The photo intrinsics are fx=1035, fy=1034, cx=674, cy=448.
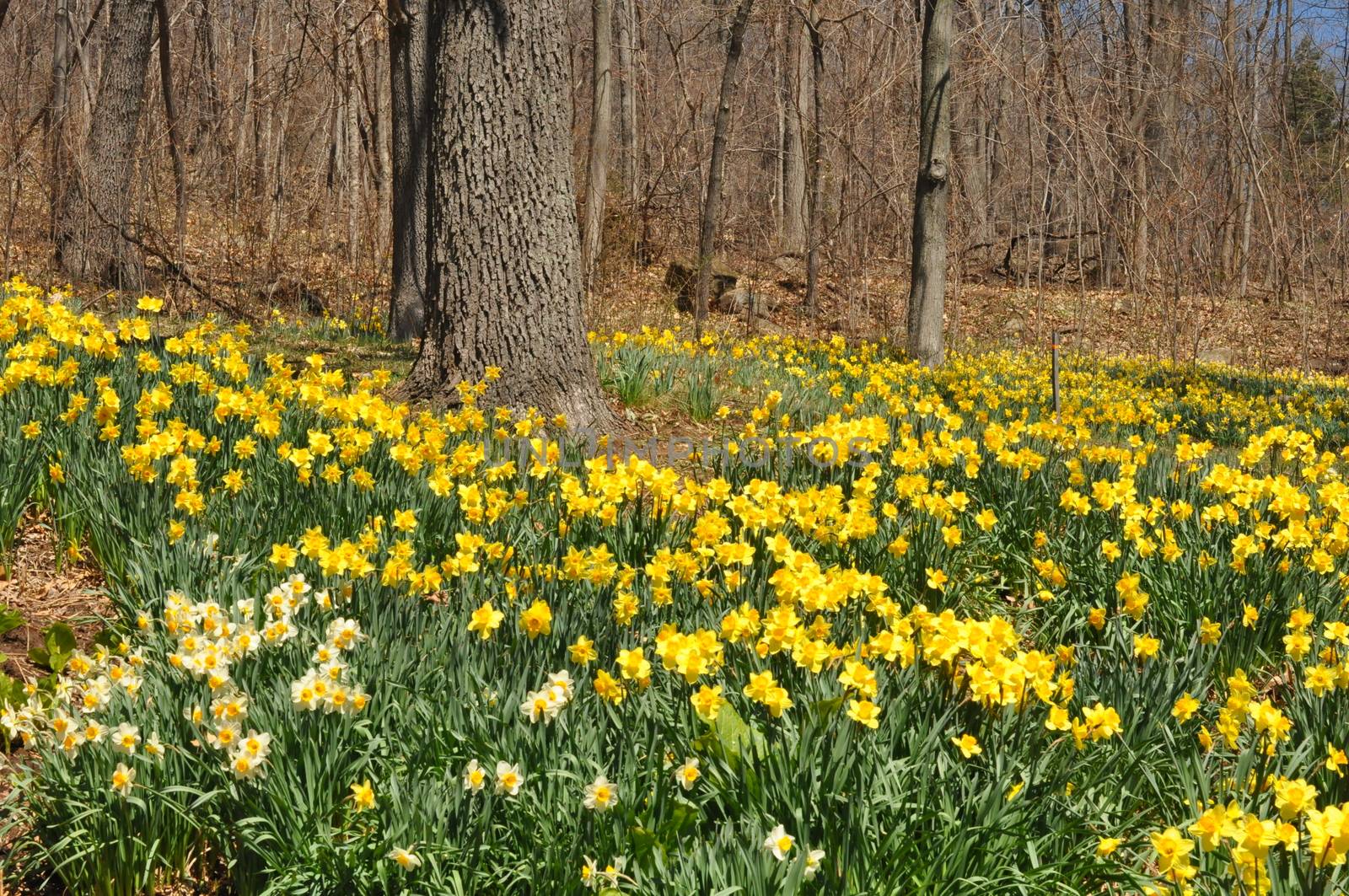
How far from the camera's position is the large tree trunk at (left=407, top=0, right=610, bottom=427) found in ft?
16.5

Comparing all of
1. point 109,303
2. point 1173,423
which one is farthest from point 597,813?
point 109,303

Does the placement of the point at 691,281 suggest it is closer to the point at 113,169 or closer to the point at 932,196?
the point at 932,196

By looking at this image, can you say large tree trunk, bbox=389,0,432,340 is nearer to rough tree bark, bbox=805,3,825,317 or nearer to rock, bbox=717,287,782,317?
rough tree bark, bbox=805,3,825,317

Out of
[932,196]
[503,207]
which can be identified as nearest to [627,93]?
[932,196]

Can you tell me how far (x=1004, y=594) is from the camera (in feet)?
13.2

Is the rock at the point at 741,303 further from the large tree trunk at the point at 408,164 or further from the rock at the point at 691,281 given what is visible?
the large tree trunk at the point at 408,164

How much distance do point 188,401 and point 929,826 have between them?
333 cm

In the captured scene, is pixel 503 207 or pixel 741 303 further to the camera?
pixel 741 303

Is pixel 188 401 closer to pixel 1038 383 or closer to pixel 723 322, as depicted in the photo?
pixel 1038 383

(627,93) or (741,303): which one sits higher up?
(627,93)

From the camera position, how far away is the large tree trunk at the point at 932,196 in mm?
8320

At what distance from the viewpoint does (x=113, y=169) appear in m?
8.92

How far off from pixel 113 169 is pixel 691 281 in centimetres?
681

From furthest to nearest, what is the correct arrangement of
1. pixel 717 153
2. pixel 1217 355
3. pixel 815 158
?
pixel 1217 355 < pixel 815 158 < pixel 717 153
